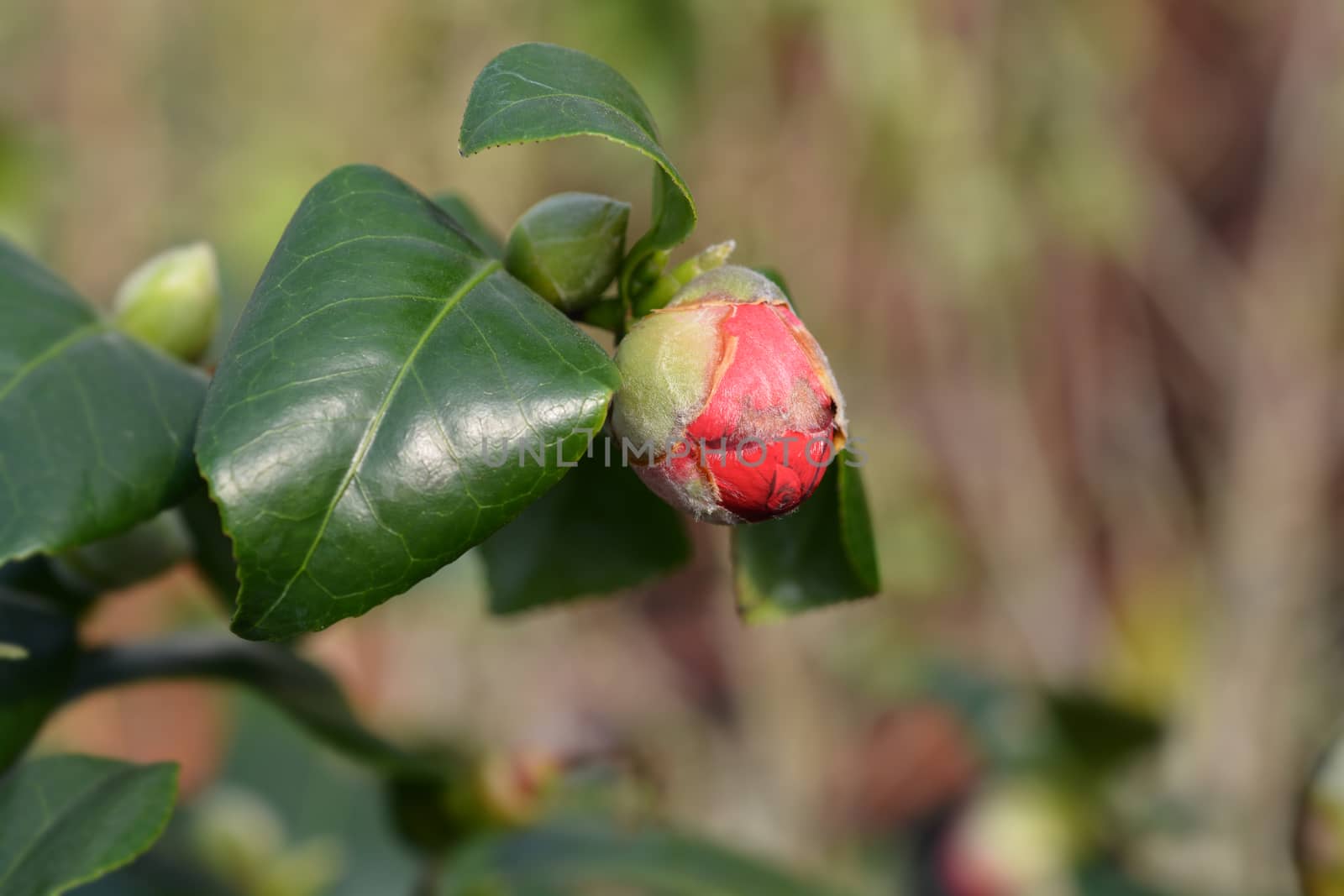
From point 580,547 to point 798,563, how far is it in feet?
0.54

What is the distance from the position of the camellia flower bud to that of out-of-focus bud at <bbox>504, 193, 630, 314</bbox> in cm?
6

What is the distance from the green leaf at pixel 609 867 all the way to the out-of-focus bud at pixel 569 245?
58 cm

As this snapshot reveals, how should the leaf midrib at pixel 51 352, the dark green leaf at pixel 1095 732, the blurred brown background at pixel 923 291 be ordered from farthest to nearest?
1. the blurred brown background at pixel 923 291
2. the dark green leaf at pixel 1095 732
3. the leaf midrib at pixel 51 352

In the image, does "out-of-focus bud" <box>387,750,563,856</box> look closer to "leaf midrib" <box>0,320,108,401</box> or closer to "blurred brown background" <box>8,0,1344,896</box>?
"leaf midrib" <box>0,320,108,401</box>

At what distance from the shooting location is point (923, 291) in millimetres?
3125

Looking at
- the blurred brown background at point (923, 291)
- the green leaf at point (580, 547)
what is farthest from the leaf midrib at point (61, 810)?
the blurred brown background at point (923, 291)

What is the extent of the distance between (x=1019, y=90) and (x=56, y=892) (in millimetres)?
2854

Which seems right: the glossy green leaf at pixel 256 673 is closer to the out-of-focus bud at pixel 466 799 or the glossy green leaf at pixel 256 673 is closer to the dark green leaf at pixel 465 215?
the out-of-focus bud at pixel 466 799

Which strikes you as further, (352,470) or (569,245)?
(569,245)

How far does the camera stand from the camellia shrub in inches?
17.5

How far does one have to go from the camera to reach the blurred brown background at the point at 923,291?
8.65 ft

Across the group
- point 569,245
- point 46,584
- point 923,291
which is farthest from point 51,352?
point 923,291

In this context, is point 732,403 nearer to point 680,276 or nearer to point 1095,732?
point 680,276

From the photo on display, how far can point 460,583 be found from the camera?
7.13 feet
